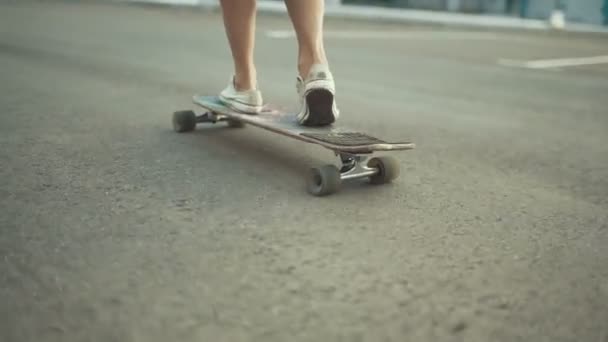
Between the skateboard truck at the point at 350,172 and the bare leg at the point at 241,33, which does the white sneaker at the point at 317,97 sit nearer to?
the skateboard truck at the point at 350,172

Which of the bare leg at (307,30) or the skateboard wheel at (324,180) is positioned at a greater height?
the bare leg at (307,30)

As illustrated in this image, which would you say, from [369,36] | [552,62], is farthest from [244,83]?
[369,36]

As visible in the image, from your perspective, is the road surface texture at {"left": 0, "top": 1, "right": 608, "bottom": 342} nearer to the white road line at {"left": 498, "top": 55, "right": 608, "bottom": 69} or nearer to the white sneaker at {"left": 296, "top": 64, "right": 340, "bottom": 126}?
the white sneaker at {"left": 296, "top": 64, "right": 340, "bottom": 126}

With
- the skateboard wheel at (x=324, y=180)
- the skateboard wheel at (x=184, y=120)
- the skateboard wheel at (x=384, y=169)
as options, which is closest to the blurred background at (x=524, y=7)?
the skateboard wheel at (x=184, y=120)

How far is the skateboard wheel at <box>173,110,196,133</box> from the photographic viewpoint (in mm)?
3008

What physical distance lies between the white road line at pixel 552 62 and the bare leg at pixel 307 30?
5.02 meters

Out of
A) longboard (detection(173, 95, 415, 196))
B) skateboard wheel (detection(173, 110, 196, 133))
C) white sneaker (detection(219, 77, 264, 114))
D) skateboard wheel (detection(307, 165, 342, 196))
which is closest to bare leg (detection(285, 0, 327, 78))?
longboard (detection(173, 95, 415, 196))

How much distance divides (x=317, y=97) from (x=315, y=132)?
0.43 ft

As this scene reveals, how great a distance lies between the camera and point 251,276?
4.82 ft

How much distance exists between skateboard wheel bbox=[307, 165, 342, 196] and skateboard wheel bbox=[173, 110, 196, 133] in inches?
43.0

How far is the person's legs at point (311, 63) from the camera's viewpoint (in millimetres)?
2328

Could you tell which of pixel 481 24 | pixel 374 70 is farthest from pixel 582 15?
pixel 374 70

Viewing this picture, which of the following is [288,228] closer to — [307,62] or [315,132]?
[315,132]

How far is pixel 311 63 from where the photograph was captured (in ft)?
7.79
